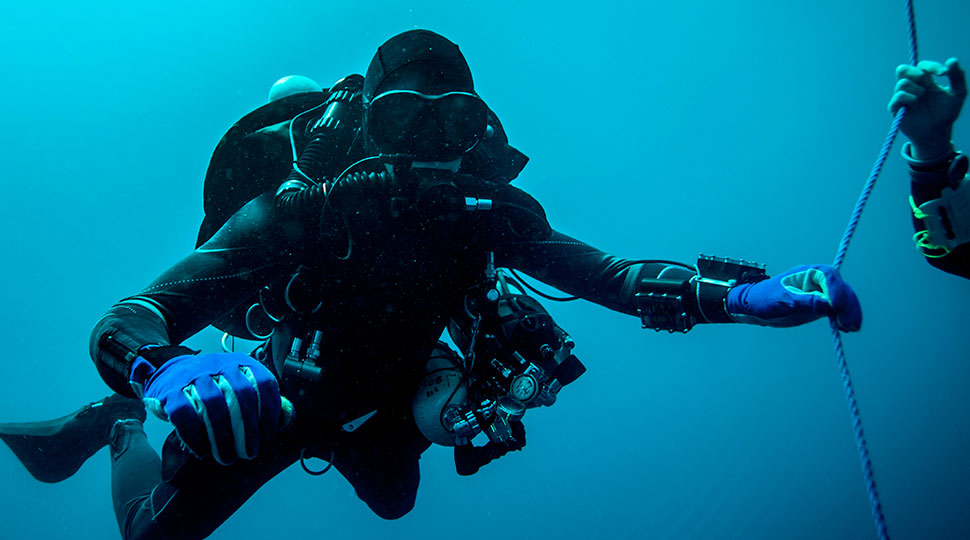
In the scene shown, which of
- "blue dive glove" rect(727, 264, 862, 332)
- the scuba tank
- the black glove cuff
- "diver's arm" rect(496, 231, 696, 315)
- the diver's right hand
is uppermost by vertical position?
the scuba tank

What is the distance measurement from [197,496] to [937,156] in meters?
4.37

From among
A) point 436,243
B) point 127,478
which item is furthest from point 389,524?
point 436,243

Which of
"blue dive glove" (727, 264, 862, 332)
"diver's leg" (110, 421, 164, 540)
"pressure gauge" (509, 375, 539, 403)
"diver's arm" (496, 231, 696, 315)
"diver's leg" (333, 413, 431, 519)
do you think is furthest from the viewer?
"diver's leg" (333, 413, 431, 519)

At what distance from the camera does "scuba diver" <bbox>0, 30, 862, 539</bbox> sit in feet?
7.65

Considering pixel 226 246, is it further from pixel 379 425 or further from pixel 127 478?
pixel 127 478

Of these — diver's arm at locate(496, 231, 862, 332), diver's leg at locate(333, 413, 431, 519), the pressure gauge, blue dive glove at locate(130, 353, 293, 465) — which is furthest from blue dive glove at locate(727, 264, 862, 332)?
diver's leg at locate(333, 413, 431, 519)

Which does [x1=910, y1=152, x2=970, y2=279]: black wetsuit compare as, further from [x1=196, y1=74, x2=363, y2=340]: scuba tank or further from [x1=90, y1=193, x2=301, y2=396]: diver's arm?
[x1=90, y1=193, x2=301, y2=396]: diver's arm

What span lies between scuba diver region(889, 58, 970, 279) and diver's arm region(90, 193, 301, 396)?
309cm

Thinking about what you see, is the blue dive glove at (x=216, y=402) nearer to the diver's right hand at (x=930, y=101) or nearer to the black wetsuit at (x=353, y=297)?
the black wetsuit at (x=353, y=297)

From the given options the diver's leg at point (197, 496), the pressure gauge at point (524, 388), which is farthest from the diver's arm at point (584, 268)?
the diver's leg at point (197, 496)

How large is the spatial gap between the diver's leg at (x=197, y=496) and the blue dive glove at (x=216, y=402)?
1183mm

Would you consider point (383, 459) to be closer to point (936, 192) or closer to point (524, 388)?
point (524, 388)

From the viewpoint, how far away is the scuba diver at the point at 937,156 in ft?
6.01

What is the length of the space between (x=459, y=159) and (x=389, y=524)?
2933 cm
